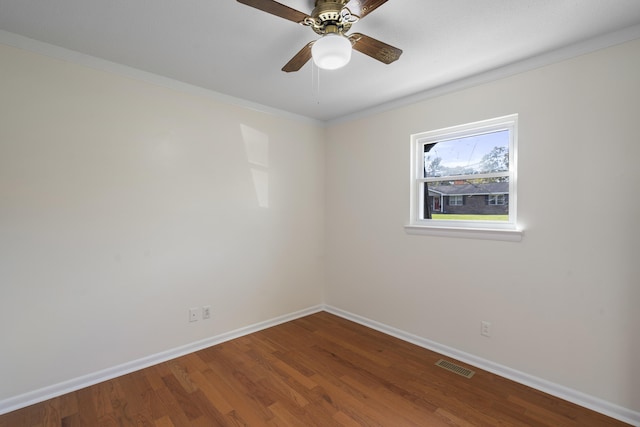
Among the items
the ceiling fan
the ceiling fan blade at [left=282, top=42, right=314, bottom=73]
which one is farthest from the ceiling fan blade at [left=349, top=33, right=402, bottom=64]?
the ceiling fan blade at [left=282, top=42, right=314, bottom=73]

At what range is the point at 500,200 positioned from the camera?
8.45 ft

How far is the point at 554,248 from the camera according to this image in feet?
7.29

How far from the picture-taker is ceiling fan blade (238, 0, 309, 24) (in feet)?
4.51

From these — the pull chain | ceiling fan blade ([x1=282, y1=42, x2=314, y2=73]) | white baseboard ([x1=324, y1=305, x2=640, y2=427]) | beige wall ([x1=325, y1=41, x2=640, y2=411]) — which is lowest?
white baseboard ([x1=324, y1=305, x2=640, y2=427])

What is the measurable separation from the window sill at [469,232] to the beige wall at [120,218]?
1.58 m

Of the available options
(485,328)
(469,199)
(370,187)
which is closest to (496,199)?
(469,199)

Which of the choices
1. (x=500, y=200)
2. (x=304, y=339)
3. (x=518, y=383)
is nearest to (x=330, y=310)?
(x=304, y=339)

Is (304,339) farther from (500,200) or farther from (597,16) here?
(597,16)

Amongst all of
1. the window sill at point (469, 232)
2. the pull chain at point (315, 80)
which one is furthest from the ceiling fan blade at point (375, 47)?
the window sill at point (469, 232)

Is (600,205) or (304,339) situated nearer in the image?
(600,205)

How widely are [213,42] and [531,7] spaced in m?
1.96

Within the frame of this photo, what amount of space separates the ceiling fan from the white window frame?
131cm

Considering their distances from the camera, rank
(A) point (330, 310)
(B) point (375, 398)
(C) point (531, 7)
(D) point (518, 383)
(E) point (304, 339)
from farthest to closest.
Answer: (A) point (330, 310), (E) point (304, 339), (D) point (518, 383), (B) point (375, 398), (C) point (531, 7)

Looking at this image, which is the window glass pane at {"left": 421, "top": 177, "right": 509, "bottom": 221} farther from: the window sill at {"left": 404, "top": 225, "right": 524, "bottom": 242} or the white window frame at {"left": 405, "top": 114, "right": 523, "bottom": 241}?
Result: the window sill at {"left": 404, "top": 225, "right": 524, "bottom": 242}
